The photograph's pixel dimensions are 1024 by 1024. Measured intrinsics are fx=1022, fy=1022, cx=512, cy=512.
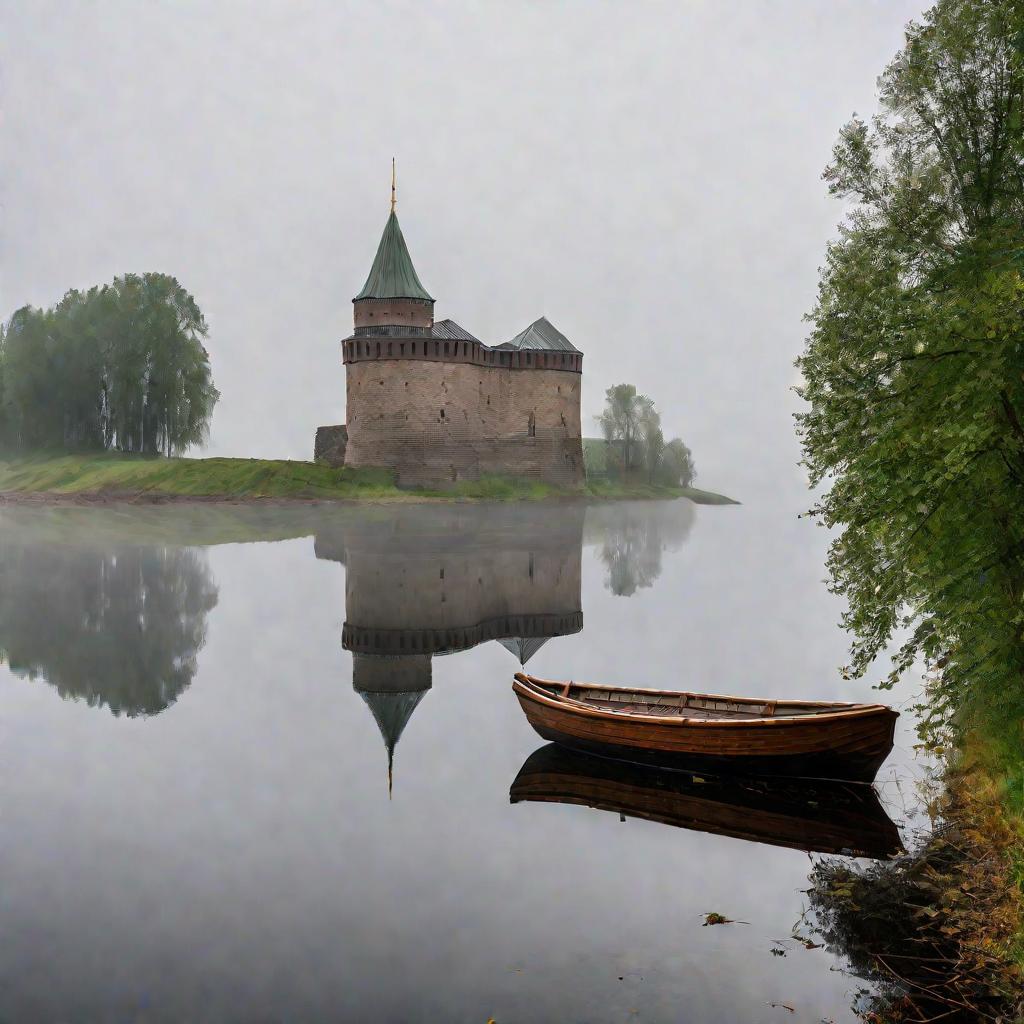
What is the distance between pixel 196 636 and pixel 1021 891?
18.3m

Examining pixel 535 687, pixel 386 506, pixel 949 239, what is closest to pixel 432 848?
pixel 535 687

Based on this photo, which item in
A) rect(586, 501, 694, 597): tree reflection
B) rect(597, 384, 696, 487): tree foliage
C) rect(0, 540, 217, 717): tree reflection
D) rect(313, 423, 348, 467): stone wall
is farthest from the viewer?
rect(597, 384, 696, 487): tree foliage

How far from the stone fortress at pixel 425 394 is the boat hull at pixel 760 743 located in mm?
51142

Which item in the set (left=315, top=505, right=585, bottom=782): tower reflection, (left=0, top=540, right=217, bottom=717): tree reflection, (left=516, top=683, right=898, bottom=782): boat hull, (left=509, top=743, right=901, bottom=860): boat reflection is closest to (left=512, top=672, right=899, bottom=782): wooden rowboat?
(left=516, top=683, right=898, bottom=782): boat hull

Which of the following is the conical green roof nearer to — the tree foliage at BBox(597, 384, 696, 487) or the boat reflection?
the tree foliage at BBox(597, 384, 696, 487)

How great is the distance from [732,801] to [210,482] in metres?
50.0

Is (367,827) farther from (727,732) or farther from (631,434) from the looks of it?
(631,434)

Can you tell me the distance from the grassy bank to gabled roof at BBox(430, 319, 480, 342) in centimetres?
919

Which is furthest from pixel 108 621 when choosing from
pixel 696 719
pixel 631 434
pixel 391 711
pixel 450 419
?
pixel 631 434

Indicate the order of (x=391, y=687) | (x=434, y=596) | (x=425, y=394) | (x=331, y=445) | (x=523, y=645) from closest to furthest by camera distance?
(x=391, y=687) → (x=523, y=645) → (x=434, y=596) → (x=425, y=394) → (x=331, y=445)

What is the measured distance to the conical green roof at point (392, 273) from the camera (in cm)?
6438

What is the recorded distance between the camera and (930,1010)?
7.41m

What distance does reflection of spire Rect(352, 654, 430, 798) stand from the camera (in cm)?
1537

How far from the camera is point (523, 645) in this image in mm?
21344
